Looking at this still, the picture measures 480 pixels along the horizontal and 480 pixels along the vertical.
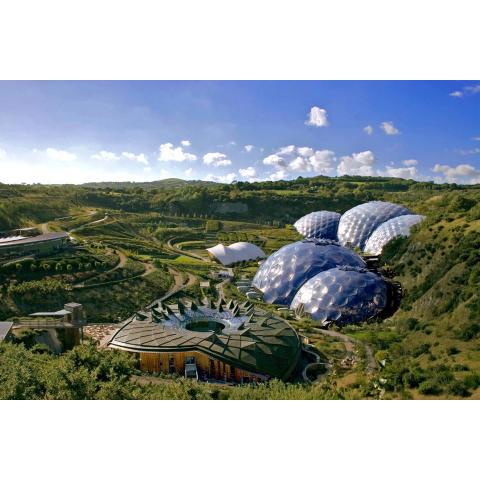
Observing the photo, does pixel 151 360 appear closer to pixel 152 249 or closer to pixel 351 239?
pixel 152 249

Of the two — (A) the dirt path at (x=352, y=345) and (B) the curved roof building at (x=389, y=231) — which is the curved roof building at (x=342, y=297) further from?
(B) the curved roof building at (x=389, y=231)

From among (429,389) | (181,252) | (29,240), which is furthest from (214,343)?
(181,252)

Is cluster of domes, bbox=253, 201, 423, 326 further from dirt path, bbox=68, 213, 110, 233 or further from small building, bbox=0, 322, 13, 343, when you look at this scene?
dirt path, bbox=68, 213, 110, 233

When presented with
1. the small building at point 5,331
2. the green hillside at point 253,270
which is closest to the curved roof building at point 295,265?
the green hillside at point 253,270

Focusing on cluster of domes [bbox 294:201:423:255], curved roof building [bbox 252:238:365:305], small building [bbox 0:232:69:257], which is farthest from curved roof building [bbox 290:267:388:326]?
small building [bbox 0:232:69:257]

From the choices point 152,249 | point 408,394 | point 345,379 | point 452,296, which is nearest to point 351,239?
point 152,249
